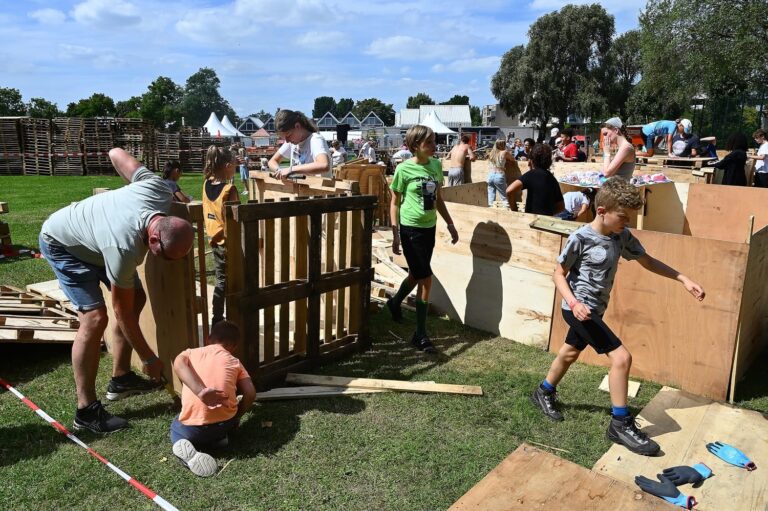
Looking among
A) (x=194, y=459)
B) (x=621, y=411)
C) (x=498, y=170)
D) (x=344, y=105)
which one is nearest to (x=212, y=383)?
(x=194, y=459)

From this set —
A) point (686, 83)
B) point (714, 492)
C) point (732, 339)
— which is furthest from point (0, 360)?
point (686, 83)

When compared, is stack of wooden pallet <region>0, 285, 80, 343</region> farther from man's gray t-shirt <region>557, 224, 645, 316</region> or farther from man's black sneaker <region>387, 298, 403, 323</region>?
man's gray t-shirt <region>557, 224, 645, 316</region>

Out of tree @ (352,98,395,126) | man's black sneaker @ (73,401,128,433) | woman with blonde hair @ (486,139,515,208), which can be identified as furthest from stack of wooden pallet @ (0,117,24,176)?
tree @ (352,98,395,126)

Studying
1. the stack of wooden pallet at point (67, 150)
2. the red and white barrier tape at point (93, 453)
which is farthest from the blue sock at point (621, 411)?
the stack of wooden pallet at point (67, 150)

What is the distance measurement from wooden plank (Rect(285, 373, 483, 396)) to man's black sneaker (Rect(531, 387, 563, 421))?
43cm

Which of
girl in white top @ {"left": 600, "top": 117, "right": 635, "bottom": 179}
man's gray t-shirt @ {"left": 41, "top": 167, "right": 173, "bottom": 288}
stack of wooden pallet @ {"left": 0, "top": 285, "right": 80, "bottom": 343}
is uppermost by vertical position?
girl in white top @ {"left": 600, "top": 117, "right": 635, "bottom": 179}

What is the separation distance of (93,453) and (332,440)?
4.80 ft

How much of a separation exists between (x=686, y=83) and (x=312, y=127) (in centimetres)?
3112

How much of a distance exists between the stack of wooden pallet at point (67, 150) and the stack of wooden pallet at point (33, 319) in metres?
26.9

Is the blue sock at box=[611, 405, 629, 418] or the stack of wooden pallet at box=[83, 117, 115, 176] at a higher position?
the stack of wooden pallet at box=[83, 117, 115, 176]

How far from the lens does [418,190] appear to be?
16.6 feet

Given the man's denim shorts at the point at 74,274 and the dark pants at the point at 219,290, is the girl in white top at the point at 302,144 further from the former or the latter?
the man's denim shorts at the point at 74,274

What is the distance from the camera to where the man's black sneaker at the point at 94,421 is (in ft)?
11.9

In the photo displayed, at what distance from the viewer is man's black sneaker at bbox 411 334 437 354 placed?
514 centimetres
